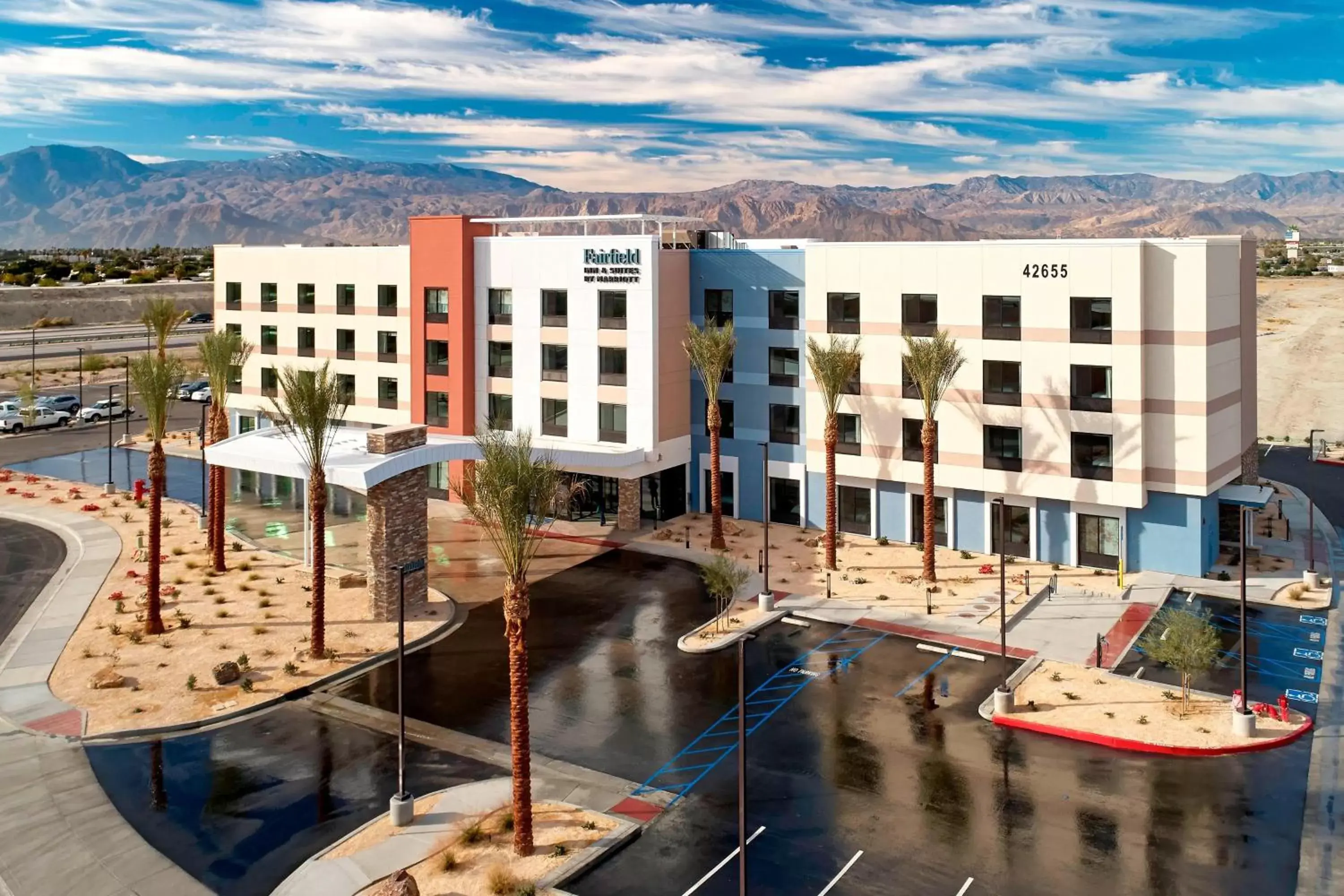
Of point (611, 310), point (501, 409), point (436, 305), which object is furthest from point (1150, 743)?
point (436, 305)

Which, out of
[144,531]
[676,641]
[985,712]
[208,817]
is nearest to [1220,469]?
[985,712]

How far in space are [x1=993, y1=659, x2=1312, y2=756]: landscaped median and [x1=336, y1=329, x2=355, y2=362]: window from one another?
1958 inches

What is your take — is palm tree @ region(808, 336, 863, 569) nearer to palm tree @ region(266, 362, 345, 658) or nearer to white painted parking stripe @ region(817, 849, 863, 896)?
palm tree @ region(266, 362, 345, 658)

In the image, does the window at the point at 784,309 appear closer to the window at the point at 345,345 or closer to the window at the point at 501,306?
the window at the point at 501,306

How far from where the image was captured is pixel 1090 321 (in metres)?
49.1

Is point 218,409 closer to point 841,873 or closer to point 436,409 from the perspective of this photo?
point 436,409

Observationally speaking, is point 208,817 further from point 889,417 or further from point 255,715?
point 889,417

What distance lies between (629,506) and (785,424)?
32.0ft

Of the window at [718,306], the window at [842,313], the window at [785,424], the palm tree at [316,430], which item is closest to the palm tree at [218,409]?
the palm tree at [316,430]

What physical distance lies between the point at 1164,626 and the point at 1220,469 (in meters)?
10.9

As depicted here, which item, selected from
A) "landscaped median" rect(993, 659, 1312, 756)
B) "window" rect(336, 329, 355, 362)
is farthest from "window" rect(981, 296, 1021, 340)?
"window" rect(336, 329, 355, 362)

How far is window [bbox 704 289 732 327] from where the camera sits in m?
60.6

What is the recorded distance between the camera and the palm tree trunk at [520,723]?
2591 cm

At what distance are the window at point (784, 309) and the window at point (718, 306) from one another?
8.62 feet
